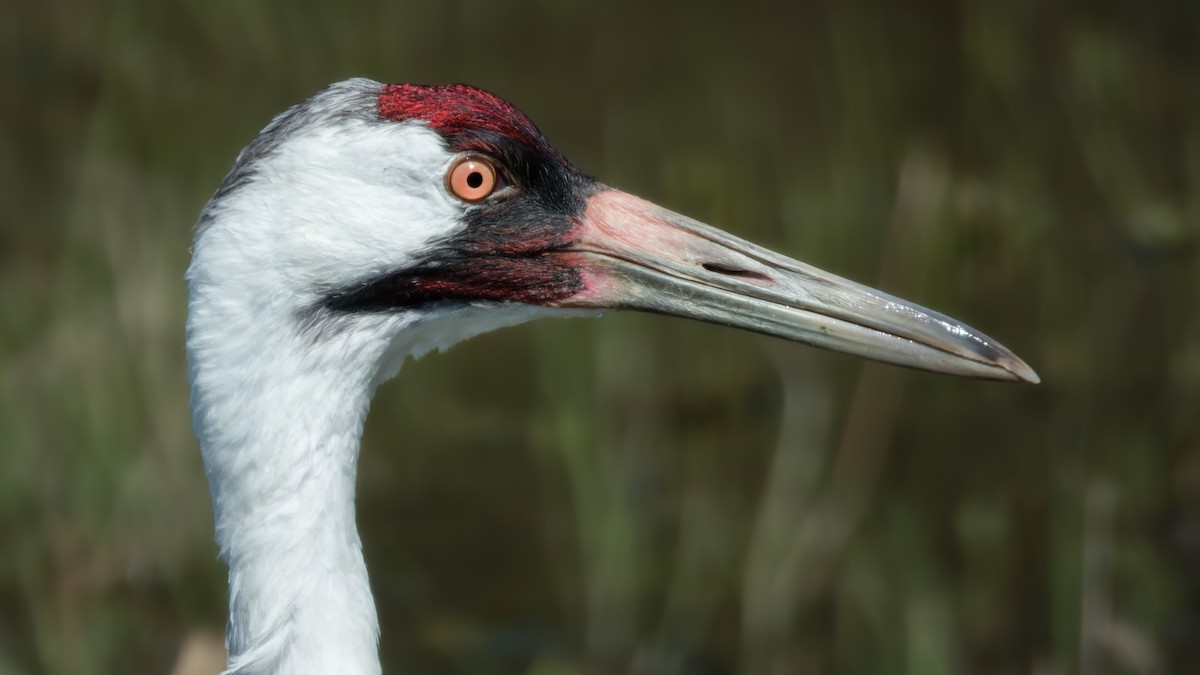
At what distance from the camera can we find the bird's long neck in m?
2.60

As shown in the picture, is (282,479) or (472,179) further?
(472,179)

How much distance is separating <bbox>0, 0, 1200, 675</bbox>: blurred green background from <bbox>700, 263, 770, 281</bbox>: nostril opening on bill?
1.74 m

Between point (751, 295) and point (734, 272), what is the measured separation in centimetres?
6

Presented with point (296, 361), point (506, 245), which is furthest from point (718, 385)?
point (296, 361)

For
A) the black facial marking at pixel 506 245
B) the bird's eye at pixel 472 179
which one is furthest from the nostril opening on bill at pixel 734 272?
the bird's eye at pixel 472 179

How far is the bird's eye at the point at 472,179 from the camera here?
2.74 metres

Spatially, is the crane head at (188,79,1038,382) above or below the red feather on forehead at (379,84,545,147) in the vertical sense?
below

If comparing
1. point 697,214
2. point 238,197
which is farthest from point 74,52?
point 238,197

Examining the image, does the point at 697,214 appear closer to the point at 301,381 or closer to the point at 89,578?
the point at 89,578

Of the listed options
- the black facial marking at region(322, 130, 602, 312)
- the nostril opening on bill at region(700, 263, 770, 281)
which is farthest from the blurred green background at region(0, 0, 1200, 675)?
the black facial marking at region(322, 130, 602, 312)

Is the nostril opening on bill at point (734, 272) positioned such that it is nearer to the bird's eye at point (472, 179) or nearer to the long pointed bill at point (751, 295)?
the long pointed bill at point (751, 295)

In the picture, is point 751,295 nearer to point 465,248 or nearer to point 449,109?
point 465,248

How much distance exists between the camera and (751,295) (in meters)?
2.87

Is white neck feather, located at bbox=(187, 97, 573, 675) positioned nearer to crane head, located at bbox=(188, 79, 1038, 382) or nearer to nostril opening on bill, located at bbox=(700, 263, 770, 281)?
crane head, located at bbox=(188, 79, 1038, 382)
